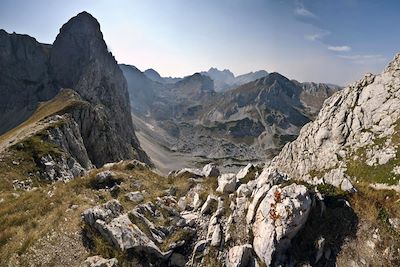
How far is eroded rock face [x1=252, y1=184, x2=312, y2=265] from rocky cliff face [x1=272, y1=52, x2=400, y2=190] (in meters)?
27.7

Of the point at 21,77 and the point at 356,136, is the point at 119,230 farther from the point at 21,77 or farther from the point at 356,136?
the point at 21,77

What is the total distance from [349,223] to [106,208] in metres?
15.6

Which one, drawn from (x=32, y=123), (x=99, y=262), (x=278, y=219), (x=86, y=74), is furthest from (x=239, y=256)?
(x=86, y=74)

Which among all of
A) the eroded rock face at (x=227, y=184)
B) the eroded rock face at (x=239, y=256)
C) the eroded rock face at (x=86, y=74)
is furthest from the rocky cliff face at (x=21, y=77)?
the eroded rock face at (x=239, y=256)

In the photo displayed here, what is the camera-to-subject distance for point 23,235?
65.2ft

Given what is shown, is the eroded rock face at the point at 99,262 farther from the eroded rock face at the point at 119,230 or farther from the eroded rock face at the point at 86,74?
the eroded rock face at the point at 86,74

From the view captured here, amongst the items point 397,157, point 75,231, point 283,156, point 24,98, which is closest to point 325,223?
point 75,231

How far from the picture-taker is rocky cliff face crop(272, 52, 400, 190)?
5291 cm

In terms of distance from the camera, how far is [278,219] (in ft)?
66.0

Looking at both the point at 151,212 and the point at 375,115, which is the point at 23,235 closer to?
the point at 151,212

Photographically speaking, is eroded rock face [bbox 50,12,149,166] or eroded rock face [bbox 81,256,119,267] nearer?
eroded rock face [bbox 81,256,119,267]

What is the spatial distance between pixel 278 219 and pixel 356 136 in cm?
5539

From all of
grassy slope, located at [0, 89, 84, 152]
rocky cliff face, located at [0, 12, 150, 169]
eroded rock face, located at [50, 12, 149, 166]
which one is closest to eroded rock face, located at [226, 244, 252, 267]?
grassy slope, located at [0, 89, 84, 152]

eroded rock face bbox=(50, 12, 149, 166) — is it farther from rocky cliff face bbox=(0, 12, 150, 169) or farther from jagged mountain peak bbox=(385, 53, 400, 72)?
jagged mountain peak bbox=(385, 53, 400, 72)
